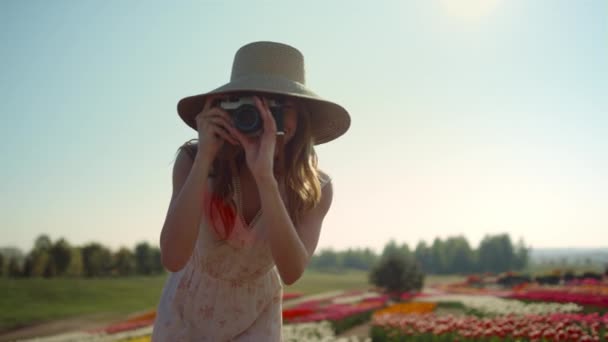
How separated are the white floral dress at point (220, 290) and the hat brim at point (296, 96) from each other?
19.0 inches

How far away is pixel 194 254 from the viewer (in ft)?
7.83

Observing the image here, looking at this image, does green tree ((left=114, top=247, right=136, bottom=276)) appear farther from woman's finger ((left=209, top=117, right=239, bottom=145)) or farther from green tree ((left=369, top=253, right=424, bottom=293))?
woman's finger ((left=209, top=117, right=239, bottom=145))

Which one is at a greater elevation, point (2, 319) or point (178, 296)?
point (178, 296)

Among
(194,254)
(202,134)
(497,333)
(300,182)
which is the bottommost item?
(497,333)

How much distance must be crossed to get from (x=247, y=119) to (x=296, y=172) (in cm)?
46

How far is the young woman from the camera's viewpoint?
6.47 ft

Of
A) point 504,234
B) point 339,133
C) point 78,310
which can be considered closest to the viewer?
point 339,133

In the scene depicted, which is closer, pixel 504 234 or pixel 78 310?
pixel 78 310

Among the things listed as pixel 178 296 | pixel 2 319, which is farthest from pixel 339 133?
pixel 2 319

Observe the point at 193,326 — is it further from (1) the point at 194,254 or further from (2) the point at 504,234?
(2) the point at 504,234

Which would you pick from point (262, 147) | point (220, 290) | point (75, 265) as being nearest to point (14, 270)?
point (75, 265)

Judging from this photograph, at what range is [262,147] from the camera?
1.90m

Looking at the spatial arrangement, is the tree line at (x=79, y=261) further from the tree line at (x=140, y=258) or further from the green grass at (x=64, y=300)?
the green grass at (x=64, y=300)

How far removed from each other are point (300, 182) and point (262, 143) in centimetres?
45
